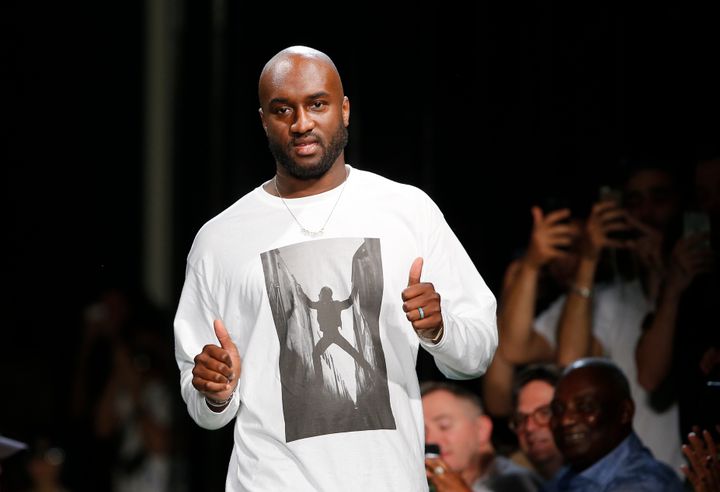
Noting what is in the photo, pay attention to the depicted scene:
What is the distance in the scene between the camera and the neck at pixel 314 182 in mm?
A: 2566

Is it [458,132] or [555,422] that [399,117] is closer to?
[458,132]

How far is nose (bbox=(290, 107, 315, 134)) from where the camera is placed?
2.50 meters

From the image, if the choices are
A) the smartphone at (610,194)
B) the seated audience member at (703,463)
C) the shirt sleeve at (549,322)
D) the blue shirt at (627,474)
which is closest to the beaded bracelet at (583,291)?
the shirt sleeve at (549,322)

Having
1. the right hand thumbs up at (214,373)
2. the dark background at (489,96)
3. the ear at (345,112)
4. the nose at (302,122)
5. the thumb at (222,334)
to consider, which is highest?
the dark background at (489,96)

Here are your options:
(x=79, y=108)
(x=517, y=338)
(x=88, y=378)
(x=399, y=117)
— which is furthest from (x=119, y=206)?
(x=517, y=338)

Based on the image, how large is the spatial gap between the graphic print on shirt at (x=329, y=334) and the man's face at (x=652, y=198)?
61.4 inches

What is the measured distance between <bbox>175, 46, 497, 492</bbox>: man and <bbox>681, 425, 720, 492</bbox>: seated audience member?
1.04 m

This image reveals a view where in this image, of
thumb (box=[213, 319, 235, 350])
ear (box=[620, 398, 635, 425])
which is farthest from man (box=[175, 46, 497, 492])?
ear (box=[620, 398, 635, 425])

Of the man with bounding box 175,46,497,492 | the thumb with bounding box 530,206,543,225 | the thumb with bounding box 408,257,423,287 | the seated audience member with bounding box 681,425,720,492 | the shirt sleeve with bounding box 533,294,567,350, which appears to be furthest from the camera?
the shirt sleeve with bounding box 533,294,567,350

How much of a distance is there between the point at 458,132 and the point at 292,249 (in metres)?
1.65

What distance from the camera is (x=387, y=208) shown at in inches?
99.8

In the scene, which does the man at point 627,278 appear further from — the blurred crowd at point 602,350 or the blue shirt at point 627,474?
the blue shirt at point 627,474

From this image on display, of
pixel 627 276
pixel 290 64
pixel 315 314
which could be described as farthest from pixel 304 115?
pixel 627 276

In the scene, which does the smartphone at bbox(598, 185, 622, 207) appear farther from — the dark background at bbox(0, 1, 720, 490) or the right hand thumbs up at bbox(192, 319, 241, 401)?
the right hand thumbs up at bbox(192, 319, 241, 401)
